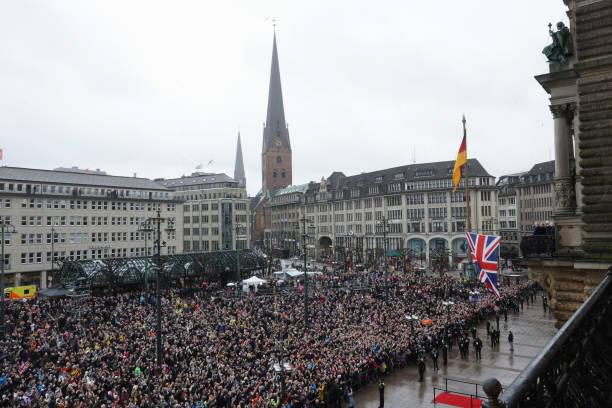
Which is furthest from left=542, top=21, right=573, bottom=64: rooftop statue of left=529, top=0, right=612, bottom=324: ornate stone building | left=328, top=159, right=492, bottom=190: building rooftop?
left=328, top=159, right=492, bottom=190: building rooftop

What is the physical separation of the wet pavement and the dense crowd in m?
1.08

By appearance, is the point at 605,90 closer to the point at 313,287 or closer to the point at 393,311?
the point at 393,311

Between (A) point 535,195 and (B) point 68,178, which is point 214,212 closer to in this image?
(B) point 68,178

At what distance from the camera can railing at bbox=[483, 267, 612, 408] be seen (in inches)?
135

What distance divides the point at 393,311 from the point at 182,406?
20940mm

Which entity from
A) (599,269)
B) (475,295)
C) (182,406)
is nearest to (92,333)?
(182,406)

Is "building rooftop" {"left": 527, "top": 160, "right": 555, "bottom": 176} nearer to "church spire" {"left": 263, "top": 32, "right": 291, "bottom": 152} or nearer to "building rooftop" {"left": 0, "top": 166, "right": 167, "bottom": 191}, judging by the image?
"building rooftop" {"left": 0, "top": 166, "right": 167, "bottom": 191}

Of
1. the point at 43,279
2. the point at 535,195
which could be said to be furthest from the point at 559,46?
the point at 535,195

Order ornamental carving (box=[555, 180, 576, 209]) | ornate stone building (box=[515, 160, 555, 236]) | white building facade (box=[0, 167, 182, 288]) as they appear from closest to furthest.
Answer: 1. ornamental carving (box=[555, 180, 576, 209])
2. white building facade (box=[0, 167, 182, 288])
3. ornate stone building (box=[515, 160, 555, 236])

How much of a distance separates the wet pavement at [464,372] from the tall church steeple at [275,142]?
129 meters

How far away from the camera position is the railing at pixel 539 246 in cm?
1708

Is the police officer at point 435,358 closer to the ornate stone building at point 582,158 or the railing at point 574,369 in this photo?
the ornate stone building at point 582,158

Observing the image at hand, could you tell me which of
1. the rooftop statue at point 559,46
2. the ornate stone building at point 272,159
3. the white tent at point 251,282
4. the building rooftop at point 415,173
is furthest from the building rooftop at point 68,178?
the ornate stone building at point 272,159

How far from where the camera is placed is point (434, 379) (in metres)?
24.3
